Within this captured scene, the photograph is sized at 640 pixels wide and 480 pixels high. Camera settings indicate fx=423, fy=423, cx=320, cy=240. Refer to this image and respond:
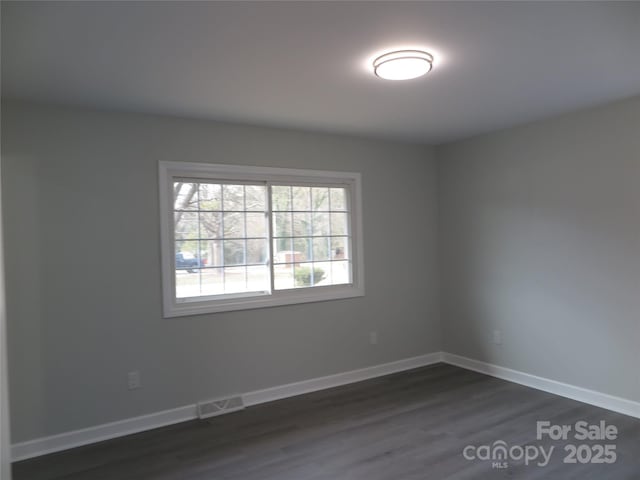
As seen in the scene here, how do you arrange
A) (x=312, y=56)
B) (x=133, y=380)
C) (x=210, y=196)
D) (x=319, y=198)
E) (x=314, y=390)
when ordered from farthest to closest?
(x=319, y=198), (x=314, y=390), (x=210, y=196), (x=133, y=380), (x=312, y=56)

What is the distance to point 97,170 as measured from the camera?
3.10m

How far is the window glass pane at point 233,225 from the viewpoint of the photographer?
144 inches

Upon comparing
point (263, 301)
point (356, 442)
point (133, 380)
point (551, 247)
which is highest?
point (551, 247)

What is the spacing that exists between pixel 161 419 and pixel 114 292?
3.45 ft

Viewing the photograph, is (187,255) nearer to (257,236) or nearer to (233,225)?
(233,225)

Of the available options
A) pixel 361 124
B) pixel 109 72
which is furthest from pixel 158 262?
pixel 361 124

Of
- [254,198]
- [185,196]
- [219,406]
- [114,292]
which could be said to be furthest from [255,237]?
[219,406]

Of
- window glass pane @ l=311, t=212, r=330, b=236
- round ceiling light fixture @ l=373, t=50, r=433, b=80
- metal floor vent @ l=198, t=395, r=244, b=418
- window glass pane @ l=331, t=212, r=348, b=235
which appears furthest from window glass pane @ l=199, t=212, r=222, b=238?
round ceiling light fixture @ l=373, t=50, r=433, b=80

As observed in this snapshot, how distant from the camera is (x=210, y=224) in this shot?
11.8ft

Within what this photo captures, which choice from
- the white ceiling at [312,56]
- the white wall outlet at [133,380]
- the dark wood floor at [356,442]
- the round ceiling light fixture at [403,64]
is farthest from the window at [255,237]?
the round ceiling light fixture at [403,64]

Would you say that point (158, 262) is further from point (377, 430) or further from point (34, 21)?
point (377, 430)

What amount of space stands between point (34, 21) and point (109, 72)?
1.87 feet

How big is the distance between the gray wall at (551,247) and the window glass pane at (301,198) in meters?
1.64

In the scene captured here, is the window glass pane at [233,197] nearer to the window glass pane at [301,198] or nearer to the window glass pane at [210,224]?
the window glass pane at [210,224]
